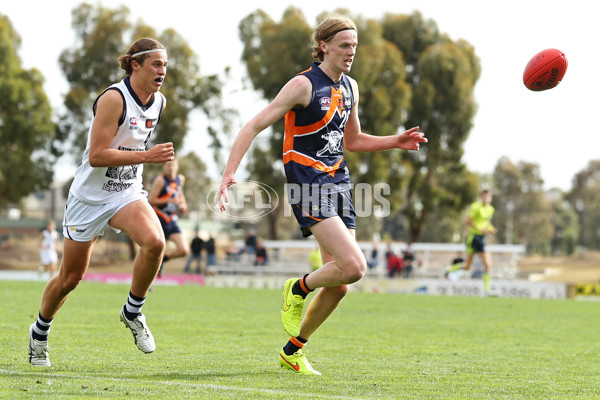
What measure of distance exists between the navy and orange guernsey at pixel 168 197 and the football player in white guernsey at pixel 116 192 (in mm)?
8885

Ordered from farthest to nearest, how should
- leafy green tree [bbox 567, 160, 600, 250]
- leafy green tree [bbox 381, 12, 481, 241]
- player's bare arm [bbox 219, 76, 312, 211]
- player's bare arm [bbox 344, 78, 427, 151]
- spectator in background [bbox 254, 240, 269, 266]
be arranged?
leafy green tree [bbox 567, 160, 600, 250] → leafy green tree [bbox 381, 12, 481, 241] → spectator in background [bbox 254, 240, 269, 266] → player's bare arm [bbox 344, 78, 427, 151] → player's bare arm [bbox 219, 76, 312, 211]

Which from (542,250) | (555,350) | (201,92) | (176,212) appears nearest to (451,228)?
(542,250)

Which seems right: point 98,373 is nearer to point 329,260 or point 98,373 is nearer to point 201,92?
point 329,260

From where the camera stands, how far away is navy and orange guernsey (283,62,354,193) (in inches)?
237

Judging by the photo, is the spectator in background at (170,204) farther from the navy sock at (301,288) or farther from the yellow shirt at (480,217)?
the navy sock at (301,288)

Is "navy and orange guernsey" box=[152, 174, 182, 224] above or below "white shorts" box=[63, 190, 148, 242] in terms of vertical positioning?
above

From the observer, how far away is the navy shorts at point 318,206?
19.5 feet

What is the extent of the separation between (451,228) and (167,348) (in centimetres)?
7944

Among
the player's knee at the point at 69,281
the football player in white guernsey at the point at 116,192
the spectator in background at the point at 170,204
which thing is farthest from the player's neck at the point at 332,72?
the spectator in background at the point at 170,204

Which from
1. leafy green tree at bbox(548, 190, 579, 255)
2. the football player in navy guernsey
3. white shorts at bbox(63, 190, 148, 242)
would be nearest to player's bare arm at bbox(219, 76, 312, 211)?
the football player in navy guernsey

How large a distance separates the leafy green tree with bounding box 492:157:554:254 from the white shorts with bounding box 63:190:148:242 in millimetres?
85921

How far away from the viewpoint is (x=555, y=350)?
27.7 ft

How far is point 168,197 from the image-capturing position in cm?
1486

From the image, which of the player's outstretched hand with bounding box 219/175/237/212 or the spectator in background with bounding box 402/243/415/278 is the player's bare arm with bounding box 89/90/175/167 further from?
the spectator in background with bounding box 402/243/415/278
